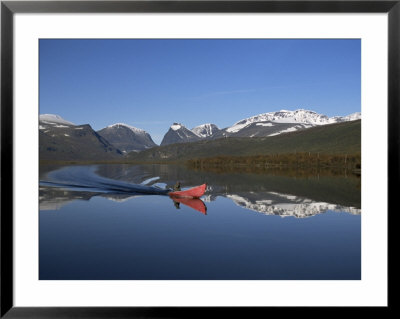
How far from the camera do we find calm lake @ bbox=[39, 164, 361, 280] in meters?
6.46

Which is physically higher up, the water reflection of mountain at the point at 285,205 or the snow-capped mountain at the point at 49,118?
the snow-capped mountain at the point at 49,118

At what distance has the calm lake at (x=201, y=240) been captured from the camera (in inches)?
255

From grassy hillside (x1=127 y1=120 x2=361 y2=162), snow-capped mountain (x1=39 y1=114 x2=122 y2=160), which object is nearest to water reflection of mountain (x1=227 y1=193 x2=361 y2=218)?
grassy hillside (x1=127 y1=120 x2=361 y2=162)

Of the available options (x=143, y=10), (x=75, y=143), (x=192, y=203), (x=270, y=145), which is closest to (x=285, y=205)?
(x=192, y=203)

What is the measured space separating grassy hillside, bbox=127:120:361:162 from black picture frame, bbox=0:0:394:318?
273 ft

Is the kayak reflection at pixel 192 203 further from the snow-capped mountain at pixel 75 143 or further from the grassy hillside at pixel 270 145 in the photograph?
the snow-capped mountain at pixel 75 143

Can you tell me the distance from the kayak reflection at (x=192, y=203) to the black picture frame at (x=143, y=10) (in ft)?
31.7

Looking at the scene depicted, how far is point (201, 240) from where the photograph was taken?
345 inches

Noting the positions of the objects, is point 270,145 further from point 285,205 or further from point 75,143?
point 285,205

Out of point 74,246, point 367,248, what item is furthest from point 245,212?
point 367,248

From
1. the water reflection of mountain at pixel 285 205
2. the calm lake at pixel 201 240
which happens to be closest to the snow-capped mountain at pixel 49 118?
the calm lake at pixel 201 240

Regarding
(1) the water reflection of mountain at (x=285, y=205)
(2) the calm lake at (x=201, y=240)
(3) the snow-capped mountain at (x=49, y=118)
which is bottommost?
(2) the calm lake at (x=201, y=240)

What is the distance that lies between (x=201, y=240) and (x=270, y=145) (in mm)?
103317

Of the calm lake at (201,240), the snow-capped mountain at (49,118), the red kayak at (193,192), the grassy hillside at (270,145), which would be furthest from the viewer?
the grassy hillside at (270,145)
